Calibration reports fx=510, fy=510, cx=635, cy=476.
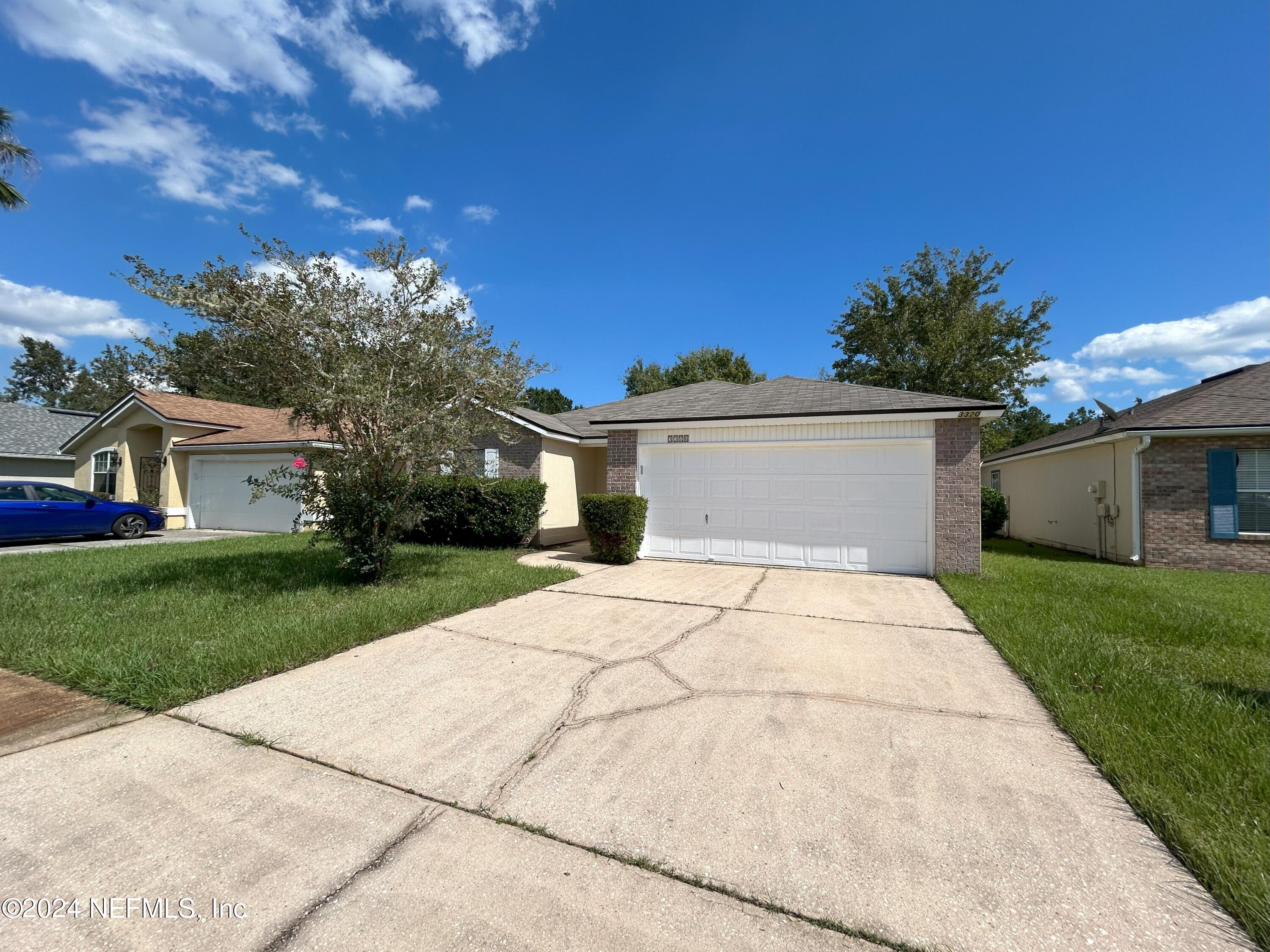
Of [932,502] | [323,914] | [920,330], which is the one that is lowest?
[323,914]

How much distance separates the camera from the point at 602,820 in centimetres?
229

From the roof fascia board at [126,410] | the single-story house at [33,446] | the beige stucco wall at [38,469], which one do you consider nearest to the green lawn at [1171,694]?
the roof fascia board at [126,410]

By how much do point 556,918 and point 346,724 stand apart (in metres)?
2.08

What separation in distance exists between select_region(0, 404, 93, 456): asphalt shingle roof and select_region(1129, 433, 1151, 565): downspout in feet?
101

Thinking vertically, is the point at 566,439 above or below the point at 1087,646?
above

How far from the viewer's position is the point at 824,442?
9.09 metres

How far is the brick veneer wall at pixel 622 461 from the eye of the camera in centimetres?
1048

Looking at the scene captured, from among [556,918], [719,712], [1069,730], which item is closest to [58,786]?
[556,918]

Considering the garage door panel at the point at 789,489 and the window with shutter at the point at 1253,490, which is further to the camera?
the garage door panel at the point at 789,489

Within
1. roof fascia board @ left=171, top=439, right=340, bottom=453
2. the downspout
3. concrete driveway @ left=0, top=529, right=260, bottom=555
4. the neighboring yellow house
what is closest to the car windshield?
concrete driveway @ left=0, top=529, right=260, bottom=555

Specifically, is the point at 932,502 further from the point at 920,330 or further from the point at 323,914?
the point at 920,330

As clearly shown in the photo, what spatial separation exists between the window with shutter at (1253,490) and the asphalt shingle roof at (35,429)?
32299mm

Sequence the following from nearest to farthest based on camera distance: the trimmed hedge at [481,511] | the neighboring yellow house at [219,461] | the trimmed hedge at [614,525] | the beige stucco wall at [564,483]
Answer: the trimmed hedge at [614,525] → the trimmed hedge at [481,511] → the beige stucco wall at [564,483] → the neighboring yellow house at [219,461]

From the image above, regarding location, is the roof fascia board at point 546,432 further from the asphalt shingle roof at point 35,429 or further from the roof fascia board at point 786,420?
the asphalt shingle roof at point 35,429
